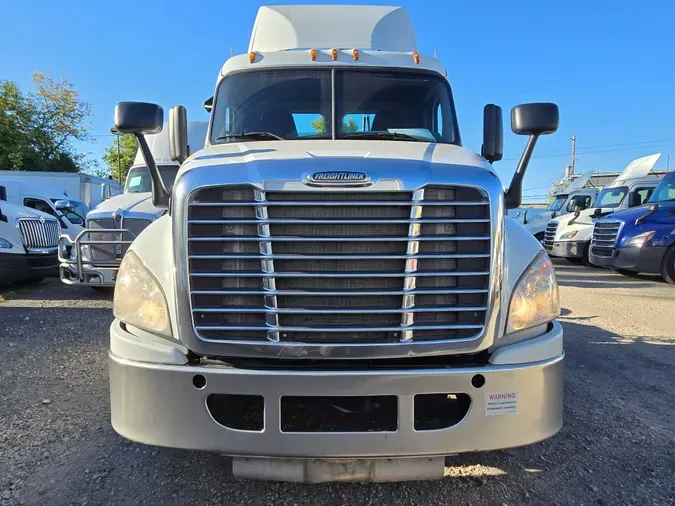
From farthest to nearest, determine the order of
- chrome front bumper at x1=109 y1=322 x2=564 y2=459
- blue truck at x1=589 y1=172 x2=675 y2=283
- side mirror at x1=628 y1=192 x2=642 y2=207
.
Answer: side mirror at x1=628 y1=192 x2=642 y2=207, blue truck at x1=589 y1=172 x2=675 y2=283, chrome front bumper at x1=109 y1=322 x2=564 y2=459

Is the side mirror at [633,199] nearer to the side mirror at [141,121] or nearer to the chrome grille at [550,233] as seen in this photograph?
the chrome grille at [550,233]

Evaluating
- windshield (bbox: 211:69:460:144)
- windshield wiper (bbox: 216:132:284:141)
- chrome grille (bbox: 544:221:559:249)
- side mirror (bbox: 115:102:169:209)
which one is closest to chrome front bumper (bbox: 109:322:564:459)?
side mirror (bbox: 115:102:169:209)

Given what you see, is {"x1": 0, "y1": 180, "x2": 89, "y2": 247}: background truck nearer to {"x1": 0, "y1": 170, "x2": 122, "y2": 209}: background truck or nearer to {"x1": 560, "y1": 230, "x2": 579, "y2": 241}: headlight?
{"x1": 0, "y1": 170, "x2": 122, "y2": 209}: background truck

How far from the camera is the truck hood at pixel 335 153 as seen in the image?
7.79 feet

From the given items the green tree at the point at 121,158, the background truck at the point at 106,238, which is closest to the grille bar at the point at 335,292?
the background truck at the point at 106,238

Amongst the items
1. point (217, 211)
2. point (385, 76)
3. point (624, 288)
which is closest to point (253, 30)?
point (385, 76)

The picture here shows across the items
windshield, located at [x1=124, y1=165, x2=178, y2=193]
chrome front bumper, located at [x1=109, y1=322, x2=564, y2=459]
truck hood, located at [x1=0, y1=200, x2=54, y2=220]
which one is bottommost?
chrome front bumper, located at [x1=109, y1=322, x2=564, y2=459]

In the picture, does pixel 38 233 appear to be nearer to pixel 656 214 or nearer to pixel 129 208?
pixel 129 208

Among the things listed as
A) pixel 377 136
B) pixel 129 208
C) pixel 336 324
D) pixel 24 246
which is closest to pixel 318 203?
pixel 336 324

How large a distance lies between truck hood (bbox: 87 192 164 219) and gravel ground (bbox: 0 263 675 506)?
9.43 ft

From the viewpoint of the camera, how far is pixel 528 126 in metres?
3.06

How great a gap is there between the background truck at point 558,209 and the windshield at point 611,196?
649mm

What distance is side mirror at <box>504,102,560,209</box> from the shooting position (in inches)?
119


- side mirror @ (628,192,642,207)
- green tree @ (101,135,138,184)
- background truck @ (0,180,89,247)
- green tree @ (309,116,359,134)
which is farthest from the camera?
green tree @ (101,135,138,184)
